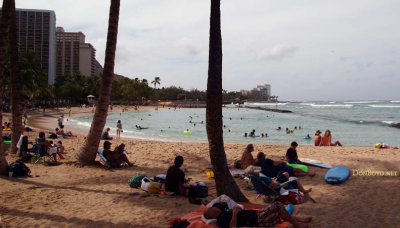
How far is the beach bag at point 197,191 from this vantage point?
19.3ft

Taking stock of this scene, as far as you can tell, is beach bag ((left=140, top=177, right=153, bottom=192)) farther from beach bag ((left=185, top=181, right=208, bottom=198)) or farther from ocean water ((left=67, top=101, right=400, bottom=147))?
ocean water ((left=67, top=101, right=400, bottom=147))

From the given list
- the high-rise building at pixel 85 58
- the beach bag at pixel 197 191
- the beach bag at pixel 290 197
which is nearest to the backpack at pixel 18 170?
the beach bag at pixel 197 191

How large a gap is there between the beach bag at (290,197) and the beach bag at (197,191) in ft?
5.07

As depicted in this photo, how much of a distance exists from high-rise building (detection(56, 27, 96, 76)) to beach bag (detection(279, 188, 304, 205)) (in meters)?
120

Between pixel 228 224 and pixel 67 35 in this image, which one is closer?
pixel 228 224

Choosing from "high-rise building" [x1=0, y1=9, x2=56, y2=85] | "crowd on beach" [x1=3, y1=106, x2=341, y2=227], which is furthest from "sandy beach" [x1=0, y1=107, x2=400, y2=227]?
"high-rise building" [x1=0, y1=9, x2=56, y2=85]

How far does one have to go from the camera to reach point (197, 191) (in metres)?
5.90

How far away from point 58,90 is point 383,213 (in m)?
77.5

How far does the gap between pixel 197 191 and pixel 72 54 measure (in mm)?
127205

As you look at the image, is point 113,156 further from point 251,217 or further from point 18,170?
point 251,217

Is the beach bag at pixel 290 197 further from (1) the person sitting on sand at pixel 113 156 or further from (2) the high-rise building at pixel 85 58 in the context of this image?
(2) the high-rise building at pixel 85 58

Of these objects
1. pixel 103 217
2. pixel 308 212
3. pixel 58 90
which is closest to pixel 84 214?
pixel 103 217

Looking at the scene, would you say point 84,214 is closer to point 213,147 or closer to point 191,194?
point 191,194

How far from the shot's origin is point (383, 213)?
5.05 m
